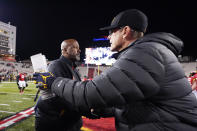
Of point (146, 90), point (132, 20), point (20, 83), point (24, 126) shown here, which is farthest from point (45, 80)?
point (20, 83)

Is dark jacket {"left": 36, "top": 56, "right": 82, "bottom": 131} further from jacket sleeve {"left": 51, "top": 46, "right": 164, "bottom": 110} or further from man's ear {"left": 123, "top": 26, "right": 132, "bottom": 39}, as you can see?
man's ear {"left": 123, "top": 26, "right": 132, "bottom": 39}

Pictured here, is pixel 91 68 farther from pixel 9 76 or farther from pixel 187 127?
pixel 187 127

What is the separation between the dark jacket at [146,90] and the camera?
→ 34.1 inches

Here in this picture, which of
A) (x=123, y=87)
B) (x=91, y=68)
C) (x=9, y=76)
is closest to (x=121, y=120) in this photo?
(x=123, y=87)

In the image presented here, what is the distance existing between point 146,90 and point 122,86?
159 millimetres

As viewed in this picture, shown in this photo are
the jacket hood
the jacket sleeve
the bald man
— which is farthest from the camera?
the bald man

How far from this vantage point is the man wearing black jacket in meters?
0.87

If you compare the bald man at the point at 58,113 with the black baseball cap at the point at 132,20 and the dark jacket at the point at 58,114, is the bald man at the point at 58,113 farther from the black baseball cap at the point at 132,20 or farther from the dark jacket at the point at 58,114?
the black baseball cap at the point at 132,20

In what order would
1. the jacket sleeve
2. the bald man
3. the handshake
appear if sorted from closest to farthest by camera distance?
the jacket sleeve
the handshake
the bald man

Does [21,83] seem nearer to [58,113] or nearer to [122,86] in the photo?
[58,113]

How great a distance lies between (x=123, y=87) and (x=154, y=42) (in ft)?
1.32

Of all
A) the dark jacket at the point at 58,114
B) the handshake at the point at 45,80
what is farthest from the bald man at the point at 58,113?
the handshake at the point at 45,80

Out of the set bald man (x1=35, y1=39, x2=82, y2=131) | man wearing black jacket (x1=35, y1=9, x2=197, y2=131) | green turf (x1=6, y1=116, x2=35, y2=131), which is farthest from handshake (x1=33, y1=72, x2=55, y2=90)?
green turf (x1=6, y1=116, x2=35, y2=131)

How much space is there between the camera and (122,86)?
0.86m
